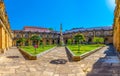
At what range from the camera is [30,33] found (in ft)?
287

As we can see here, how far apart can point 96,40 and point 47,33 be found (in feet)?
94.5

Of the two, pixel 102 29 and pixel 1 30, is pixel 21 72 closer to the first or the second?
pixel 1 30

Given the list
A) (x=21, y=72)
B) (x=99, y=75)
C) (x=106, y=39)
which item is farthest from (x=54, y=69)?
(x=106, y=39)

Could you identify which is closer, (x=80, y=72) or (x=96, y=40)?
(x=80, y=72)

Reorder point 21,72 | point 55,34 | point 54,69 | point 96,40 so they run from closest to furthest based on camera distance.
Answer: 1. point 21,72
2. point 54,69
3. point 96,40
4. point 55,34

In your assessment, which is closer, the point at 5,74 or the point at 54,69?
the point at 5,74

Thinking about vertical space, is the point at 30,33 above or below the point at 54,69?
Result: above

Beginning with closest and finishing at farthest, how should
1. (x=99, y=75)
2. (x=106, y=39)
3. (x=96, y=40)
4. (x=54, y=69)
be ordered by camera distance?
(x=99, y=75) < (x=54, y=69) < (x=96, y=40) < (x=106, y=39)

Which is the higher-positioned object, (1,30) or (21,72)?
(1,30)

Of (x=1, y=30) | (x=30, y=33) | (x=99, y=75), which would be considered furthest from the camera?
(x=30, y=33)

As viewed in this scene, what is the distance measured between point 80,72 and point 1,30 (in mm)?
15608

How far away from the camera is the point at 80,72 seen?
35.3ft

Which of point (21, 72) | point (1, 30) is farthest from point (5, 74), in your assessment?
point (1, 30)

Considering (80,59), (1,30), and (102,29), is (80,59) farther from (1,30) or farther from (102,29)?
(102,29)
